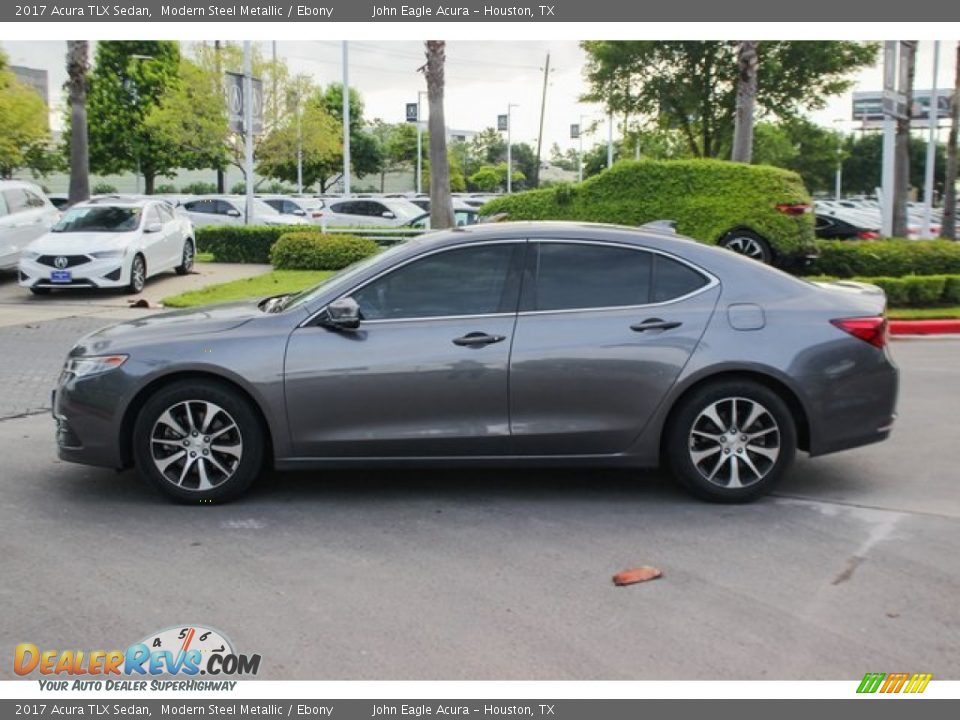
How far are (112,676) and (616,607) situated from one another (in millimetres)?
2085

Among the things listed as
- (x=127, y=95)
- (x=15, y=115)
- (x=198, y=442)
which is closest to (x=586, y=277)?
(x=198, y=442)

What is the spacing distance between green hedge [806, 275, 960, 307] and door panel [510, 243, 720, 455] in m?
9.48

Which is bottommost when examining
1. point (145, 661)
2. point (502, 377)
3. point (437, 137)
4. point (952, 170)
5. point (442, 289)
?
point (145, 661)

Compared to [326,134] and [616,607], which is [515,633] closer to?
[616,607]

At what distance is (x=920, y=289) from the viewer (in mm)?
14484

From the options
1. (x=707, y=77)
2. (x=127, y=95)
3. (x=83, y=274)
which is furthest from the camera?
(x=127, y=95)

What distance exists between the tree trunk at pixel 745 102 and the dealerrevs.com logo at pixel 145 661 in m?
17.6

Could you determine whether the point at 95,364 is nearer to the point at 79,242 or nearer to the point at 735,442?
the point at 735,442

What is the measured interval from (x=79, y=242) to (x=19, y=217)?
349 cm

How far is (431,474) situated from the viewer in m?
6.73

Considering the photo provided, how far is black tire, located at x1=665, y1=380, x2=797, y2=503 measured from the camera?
234 inches

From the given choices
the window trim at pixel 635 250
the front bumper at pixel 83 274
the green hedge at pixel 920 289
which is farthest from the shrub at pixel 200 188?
the window trim at pixel 635 250

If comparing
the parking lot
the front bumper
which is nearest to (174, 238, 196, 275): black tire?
the front bumper

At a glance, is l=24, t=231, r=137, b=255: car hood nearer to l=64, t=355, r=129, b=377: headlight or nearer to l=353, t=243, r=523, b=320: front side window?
l=64, t=355, r=129, b=377: headlight
